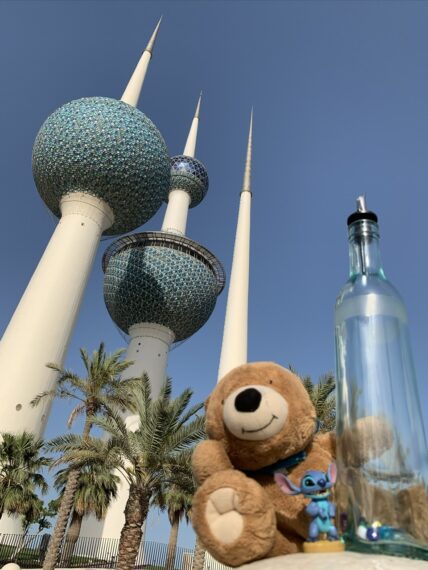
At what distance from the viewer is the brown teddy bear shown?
4.07m

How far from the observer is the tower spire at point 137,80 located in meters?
35.6

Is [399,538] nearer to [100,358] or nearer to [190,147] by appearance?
[100,358]

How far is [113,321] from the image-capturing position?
1633 inches

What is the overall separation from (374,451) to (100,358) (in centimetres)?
1539

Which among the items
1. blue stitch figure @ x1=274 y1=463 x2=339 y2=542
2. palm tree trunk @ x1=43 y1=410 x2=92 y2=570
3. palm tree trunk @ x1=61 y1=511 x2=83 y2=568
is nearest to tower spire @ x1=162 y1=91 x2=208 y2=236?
palm tree trunk @ x1=61 y1=511 x2=83 y2=568

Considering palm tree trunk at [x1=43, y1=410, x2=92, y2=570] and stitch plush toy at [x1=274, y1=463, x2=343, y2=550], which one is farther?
palm tree trunk at [x1=43, y1=410, x2=92, y2=570]

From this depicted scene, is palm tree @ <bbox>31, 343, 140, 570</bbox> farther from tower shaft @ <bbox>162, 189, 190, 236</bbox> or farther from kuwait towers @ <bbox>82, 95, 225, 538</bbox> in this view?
tower shaft @ <bbox>162, 189, 190, 236</bbox>

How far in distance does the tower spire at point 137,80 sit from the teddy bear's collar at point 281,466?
34508 mm

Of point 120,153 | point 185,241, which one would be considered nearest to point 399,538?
point 120,153

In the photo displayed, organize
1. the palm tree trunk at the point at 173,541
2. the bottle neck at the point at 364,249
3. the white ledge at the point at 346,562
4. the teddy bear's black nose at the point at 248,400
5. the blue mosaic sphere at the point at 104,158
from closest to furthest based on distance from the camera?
the white ledge at the point at 346,562
the bottle neck at the point at 364,249
the teddy bear's black nose at the point at 248,400
the palm tree trunk at the point at 173,541
the blue mosaic sphere at the point at 104,158

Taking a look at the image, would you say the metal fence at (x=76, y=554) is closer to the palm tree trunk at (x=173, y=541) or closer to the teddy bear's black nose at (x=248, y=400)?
the palm tree trunk at (x=173, y=541)

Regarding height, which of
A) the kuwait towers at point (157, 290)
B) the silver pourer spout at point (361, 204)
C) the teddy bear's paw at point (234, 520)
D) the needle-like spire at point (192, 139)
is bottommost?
the teddy bear's paw at point (234, 520)

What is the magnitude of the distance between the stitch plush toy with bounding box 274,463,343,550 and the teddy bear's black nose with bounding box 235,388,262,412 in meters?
0.67

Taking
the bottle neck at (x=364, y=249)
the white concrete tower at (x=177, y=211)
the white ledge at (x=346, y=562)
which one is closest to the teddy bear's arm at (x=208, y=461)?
the white ledge at (x=346, y=562)
